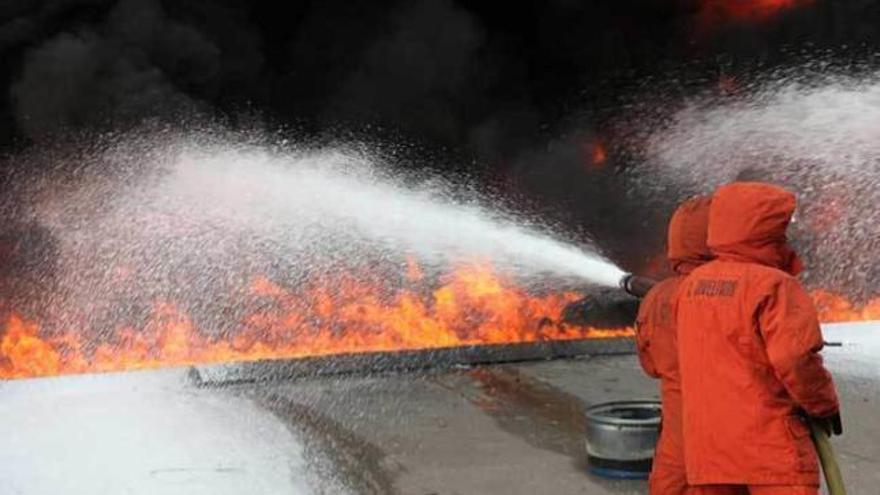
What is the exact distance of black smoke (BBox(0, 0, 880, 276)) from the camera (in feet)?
28.3

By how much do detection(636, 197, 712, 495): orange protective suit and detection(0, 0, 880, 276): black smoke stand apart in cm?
625

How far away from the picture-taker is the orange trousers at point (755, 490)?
7.83ft

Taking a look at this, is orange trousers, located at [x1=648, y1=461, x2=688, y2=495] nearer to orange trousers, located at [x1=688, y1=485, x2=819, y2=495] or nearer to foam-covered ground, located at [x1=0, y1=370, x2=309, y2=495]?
orange trousers, located at [x1=688, y1=485, x2=819, y2=495]

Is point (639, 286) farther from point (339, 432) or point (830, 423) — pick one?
point (830, 423)

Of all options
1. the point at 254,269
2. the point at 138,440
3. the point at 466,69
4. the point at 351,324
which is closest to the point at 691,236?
the point at 138,440

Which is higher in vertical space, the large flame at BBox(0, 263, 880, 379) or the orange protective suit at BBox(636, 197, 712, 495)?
the orange protective suit at BBox(636, 197, 712, 495)

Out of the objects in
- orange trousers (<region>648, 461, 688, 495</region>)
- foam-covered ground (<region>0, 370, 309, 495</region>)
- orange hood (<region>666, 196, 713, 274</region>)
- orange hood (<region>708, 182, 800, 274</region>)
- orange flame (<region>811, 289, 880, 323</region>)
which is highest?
orange hood (<region>708, 182, 800, 274</region>)

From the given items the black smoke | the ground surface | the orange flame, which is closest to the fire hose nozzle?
the ground surface

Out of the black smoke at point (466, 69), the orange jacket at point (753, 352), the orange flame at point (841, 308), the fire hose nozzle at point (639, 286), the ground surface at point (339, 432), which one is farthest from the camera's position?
the orange flame at point (841, 308)

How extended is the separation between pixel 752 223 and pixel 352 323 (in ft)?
22.7

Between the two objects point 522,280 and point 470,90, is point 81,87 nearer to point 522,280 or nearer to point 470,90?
point 470,90

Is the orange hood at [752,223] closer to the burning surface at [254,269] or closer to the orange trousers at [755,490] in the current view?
the orange trousers at [755,490]

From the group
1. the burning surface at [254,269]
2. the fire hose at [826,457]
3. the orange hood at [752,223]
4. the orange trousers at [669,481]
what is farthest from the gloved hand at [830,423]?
the burning surface at [254,269]

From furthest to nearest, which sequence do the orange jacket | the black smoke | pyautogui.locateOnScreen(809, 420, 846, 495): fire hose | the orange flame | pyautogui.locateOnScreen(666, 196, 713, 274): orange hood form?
the orange flame, the black smoke, pyautogui.locateOnScreen(666, 196, 713, 274): orange hood, pyautogui.locateOnScreen(809, 420, 846, 495): fire hose, the orange jacket
